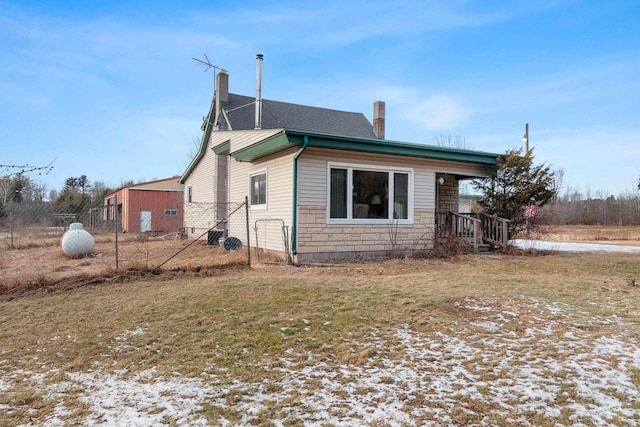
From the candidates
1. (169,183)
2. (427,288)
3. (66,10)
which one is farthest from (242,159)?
(169,183)

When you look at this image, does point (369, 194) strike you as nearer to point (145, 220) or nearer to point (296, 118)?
point (296, 118)

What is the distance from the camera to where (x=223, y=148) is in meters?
13.8

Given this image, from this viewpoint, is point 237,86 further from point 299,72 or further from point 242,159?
point 242,159

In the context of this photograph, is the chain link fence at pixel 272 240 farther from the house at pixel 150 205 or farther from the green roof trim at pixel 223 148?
the house at pixel 150 205

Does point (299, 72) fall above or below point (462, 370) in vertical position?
above

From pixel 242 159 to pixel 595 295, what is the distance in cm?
881

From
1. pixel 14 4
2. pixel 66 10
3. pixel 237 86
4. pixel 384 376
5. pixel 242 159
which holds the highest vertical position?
pixel 237 86

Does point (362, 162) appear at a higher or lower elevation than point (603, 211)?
higher

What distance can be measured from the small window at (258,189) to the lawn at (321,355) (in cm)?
474

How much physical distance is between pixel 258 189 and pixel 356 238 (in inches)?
132

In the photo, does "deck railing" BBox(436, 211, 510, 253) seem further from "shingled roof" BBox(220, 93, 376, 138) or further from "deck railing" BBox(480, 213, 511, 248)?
"shingled roof" BBox(220, 93, 376, 138)

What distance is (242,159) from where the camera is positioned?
38.2 feet

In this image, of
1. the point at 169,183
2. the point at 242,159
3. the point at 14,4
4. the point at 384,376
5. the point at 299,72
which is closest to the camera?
the point at 384,376

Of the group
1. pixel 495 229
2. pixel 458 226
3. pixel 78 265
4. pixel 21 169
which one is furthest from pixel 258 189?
pixel 21 169
